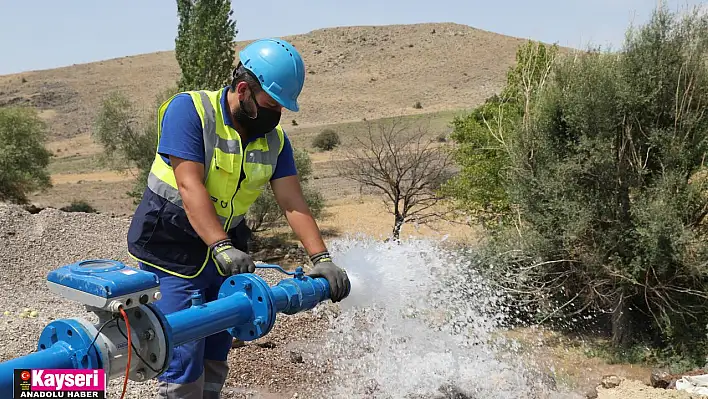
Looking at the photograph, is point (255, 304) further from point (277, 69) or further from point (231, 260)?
point (277, 69)

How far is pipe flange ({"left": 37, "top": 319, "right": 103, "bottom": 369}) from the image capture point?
5.74ft

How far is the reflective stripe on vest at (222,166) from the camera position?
268 cm

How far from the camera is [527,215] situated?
285 inches

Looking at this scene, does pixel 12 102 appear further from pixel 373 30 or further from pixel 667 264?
pixel 667 264

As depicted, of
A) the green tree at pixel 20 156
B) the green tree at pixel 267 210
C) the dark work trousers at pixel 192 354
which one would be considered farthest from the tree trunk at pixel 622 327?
the green tree at pixel 20 156

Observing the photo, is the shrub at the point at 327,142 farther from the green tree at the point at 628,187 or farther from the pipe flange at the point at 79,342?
the pipe flange at the point at 79,342

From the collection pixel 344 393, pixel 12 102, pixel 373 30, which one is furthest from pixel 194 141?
pixel 373 30

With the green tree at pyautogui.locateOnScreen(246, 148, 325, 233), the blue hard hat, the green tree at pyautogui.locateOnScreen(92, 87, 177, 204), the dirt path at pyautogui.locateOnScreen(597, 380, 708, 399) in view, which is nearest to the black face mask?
the blue hard hat

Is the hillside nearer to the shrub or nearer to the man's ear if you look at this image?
the shrub

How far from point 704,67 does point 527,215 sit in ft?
7.55

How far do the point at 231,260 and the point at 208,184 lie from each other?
1.49ft

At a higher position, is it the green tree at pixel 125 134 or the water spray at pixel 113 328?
the water spray at pixel 113 328

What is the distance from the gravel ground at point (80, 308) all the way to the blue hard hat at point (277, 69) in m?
3.13

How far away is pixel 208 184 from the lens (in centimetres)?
272
